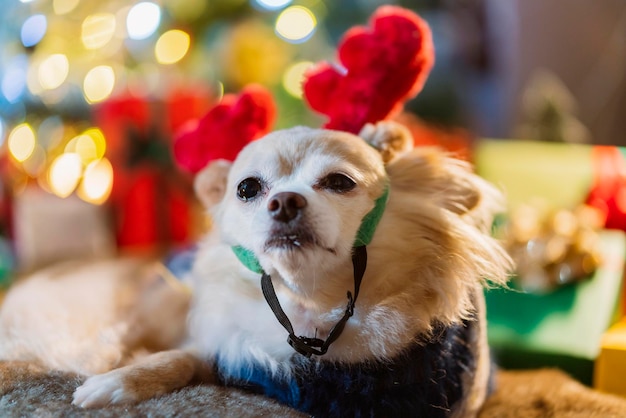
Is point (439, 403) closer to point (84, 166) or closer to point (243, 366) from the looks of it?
point (243, 366)

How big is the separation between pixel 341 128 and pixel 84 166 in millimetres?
1368

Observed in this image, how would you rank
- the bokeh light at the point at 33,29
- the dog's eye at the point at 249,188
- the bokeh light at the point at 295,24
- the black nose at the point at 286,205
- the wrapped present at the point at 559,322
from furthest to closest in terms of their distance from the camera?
the bokeh light at the point at 295,24 → the bokeh light at the point at 33,29 → the wrapped present at the point at 559,322 → the dog's eye at the point at 249,188 → the black nose at the point at 286,205

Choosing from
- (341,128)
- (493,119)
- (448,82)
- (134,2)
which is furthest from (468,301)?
(493,119)

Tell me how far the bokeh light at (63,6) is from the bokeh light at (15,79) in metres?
0.19

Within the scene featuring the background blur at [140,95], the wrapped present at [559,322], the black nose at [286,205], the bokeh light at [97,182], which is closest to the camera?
the black nose at [286,205]

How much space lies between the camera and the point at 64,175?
77.4 inches

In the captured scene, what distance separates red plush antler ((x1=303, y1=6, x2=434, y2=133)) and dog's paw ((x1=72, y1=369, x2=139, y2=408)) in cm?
48

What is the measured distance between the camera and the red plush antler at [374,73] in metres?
0.90

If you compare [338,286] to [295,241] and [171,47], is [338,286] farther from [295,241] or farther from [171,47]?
[171,47]

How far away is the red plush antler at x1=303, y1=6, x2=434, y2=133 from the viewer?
90 cm

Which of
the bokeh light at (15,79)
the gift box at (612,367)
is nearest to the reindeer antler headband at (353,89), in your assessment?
the gift box at (612,367)

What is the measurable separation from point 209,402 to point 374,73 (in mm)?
511

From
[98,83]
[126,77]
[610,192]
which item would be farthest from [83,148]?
[610,192]

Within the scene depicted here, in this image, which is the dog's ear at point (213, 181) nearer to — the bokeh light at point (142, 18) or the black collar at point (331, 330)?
the black collar at point (331, 330)
